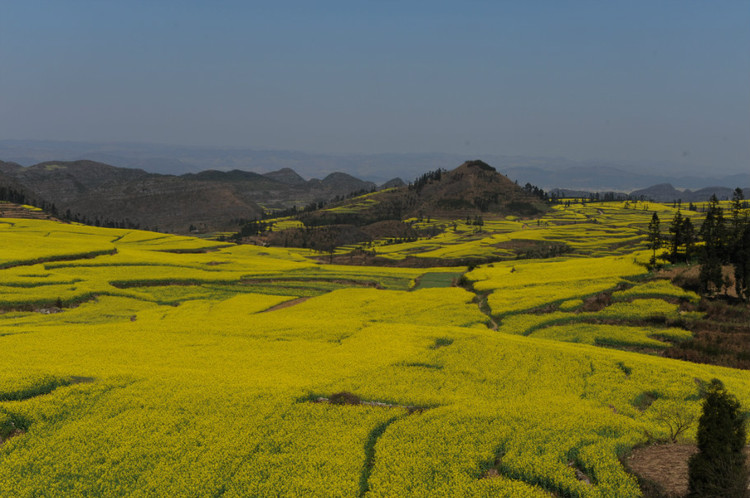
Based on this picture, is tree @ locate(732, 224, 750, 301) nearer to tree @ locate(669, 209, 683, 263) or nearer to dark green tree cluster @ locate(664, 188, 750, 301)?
dark green tree cluster @ locate(664, 188, 750, 301)

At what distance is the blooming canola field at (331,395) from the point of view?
15523 millimetres

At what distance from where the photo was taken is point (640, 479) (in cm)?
1533

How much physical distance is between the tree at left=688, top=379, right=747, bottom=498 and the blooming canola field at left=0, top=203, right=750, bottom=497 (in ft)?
7.88

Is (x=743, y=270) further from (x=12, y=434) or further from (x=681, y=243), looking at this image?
(x=12, y=434)

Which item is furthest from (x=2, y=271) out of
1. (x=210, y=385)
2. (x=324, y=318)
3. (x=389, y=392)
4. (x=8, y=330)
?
(x=389, y=392)

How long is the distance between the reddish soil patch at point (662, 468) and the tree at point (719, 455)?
1.47 m

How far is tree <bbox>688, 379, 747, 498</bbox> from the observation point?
1277 centimetres

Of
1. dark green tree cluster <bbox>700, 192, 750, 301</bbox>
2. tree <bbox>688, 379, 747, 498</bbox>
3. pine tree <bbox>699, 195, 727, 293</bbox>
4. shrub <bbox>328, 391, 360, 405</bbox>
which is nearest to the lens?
tree <bbox>688, 379, 747, 498</bbox>

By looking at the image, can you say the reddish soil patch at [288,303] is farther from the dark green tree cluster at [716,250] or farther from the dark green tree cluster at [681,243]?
the dark green tree cluster at [681,243]

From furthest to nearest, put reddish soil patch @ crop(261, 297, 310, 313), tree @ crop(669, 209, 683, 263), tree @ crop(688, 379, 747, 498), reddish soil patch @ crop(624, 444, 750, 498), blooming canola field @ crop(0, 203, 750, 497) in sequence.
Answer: tree @ crop(669, 209, 683, 263)
reddish soil patch @ crop(261, 297, 310, 313)
blooming canola field @ crop(0, 203, 750, 497)
reddish soil patch @ crop(624, 444, 750, 498)
tree @ crop(688, 379, 747, 498)

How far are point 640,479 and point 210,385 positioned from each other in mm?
20609

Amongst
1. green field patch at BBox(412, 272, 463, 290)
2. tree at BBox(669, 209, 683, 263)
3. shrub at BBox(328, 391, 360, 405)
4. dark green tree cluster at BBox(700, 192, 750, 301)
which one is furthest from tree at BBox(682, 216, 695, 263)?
shrub at BBox(328, 391, 360, 405)

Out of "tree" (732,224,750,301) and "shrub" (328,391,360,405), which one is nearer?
"shrub" (328,391,360,405)

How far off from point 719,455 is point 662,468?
3607 mm
